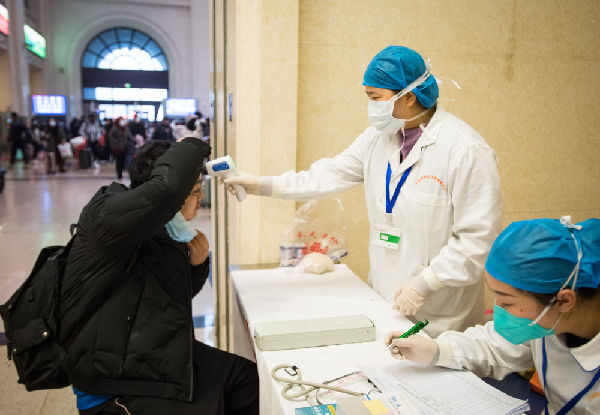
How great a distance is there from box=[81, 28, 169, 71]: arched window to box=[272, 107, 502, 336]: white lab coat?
22.9 meters

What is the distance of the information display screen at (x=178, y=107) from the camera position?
1794 centimetres

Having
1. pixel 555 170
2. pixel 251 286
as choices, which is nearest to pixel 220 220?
pixel 251 286

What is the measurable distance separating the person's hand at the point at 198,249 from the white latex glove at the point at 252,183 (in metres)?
0.35

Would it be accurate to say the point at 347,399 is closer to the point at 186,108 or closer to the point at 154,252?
the point at 154,252

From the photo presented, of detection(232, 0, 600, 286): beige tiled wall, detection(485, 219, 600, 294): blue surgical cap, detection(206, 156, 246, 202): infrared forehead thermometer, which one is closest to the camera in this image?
detection(485, 219, 600, 294): blue surgical cap

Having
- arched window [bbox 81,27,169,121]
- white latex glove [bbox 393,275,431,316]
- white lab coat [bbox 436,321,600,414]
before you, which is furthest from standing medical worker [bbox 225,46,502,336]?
arched window [bbox 81,27,169,121]

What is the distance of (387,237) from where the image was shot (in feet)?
6.51

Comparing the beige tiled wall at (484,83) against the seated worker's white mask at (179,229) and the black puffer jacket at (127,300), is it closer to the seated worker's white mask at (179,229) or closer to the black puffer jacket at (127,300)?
the seated worker's white mask at (179,229)

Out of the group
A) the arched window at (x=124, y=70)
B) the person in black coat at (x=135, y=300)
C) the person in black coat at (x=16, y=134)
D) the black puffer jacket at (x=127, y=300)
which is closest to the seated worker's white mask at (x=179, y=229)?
the person in black coat at (x=135, y=300)

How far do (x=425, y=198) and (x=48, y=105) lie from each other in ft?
68.2

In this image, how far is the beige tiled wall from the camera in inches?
106

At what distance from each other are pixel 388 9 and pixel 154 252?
2.01 m

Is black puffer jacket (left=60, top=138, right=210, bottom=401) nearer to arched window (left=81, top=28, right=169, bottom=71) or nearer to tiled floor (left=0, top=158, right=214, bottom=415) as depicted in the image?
tiled floor (left=0, top=158, right=214, bottom=415)

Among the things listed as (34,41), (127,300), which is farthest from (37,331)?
(34,41)
